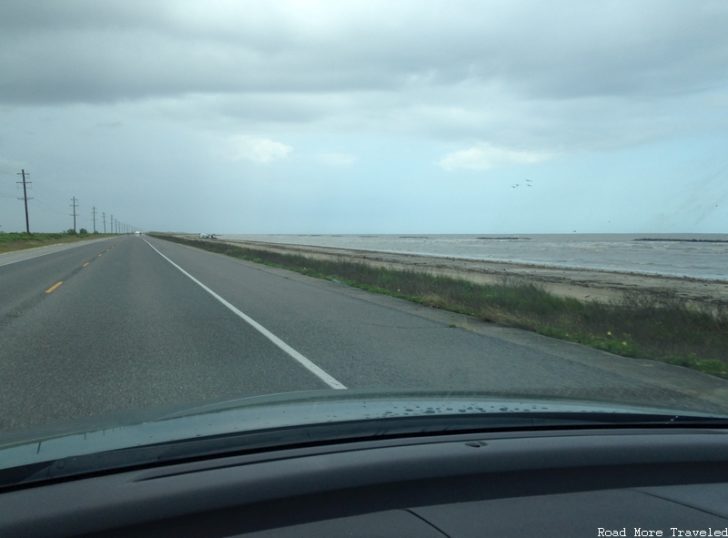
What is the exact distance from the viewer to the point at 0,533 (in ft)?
7.73

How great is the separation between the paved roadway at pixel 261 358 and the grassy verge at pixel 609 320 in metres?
0.59

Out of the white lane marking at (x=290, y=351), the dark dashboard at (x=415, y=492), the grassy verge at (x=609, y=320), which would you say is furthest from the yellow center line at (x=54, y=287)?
the dark dashboard at (x=415, y=492)

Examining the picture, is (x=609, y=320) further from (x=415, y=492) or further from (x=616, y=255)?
(x=616, y=255)

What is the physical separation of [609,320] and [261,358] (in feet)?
27.0

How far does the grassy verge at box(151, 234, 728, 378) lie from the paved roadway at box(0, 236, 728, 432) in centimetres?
59

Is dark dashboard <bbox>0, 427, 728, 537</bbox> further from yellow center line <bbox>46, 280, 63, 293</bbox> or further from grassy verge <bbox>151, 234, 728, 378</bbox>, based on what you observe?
yellow center line <bbox>46, 280, 63, 293</bbox>

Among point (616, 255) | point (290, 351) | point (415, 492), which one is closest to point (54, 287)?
point (290, 351)

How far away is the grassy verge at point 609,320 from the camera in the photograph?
34.9 ft

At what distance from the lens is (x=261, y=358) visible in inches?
360

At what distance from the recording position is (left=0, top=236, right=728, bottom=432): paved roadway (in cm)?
694

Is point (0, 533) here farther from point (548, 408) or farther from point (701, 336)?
point (701, 336)

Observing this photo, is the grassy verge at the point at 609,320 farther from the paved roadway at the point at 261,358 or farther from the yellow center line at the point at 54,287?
the yellow center line at the point at 54,287

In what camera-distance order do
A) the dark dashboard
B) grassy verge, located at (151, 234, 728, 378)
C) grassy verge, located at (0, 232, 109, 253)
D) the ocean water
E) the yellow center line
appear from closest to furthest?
the dark dashboard
grassy verge, located at (151, 234, 728, 378)
the yellow center line
the ocean water
grassy verge, located at (0, 232, 109, 253)

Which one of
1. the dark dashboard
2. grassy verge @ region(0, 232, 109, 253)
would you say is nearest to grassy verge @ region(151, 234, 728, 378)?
the dark dashboard
